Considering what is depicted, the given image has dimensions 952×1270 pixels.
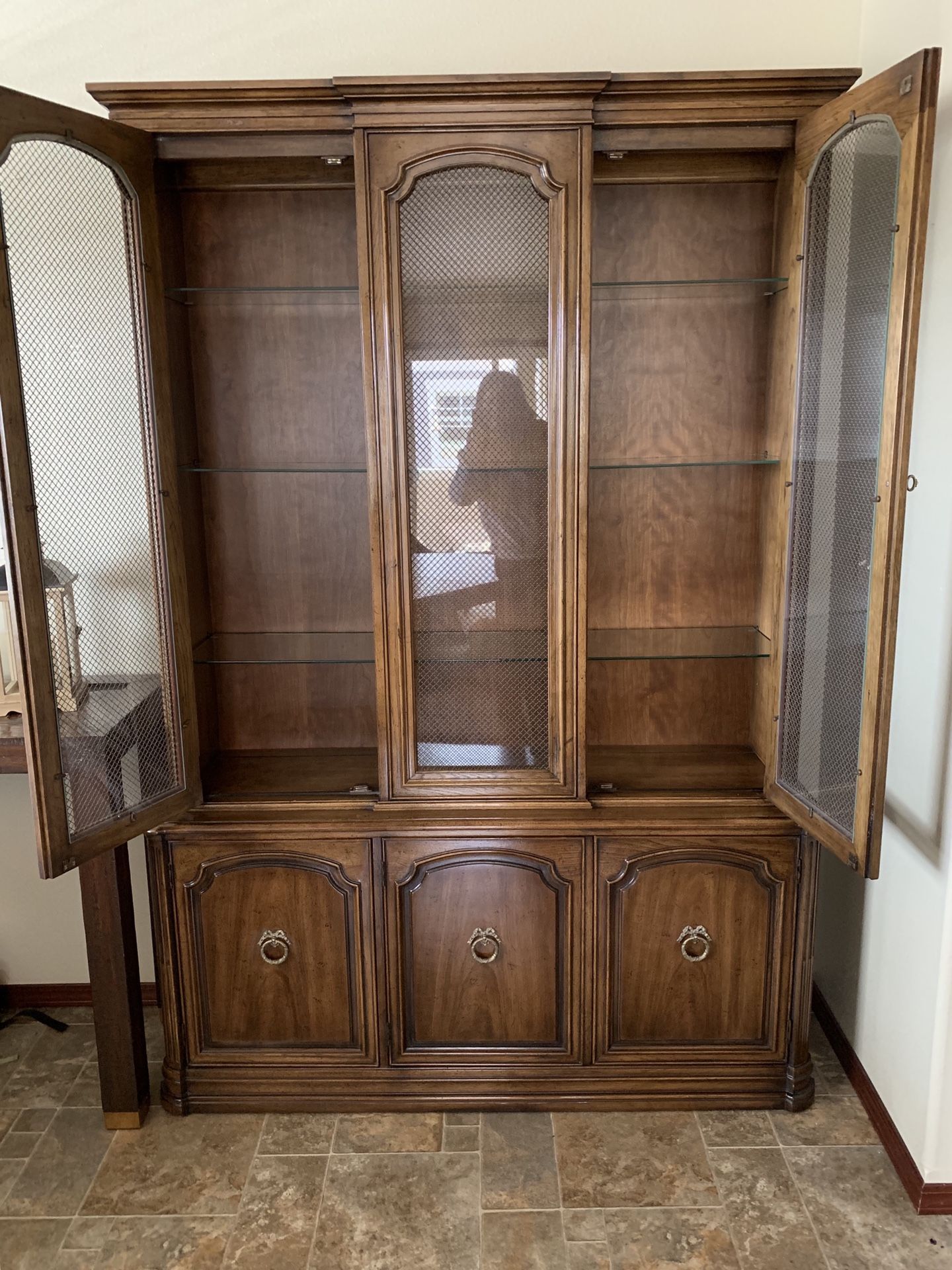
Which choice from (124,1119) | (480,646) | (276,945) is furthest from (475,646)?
(124,1119)

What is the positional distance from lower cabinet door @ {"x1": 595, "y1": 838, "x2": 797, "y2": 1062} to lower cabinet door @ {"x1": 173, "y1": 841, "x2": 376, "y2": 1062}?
0.58 m

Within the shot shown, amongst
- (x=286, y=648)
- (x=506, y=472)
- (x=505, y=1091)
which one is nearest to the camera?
(x=506, y=472)

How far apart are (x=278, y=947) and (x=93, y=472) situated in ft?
3.83

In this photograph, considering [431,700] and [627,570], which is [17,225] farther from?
[627,570]

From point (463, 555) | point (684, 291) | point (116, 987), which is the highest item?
point (684, 291)

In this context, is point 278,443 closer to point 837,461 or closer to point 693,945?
point 837,461

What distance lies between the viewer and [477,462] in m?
2.12

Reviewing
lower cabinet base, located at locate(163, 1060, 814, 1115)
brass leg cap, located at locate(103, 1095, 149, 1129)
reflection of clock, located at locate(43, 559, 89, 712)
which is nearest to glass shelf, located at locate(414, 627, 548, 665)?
reflection of clock, located at locate(43, 559, 89, 712)

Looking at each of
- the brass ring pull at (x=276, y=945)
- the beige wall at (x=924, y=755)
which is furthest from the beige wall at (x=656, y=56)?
the brass ring pull at (x=276, y=945)

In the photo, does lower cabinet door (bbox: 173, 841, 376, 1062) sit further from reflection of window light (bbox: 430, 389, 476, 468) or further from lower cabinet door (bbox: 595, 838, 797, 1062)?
reflection of window light (bbox: 430, 389, 476, 468)

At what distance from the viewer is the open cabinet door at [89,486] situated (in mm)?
1777

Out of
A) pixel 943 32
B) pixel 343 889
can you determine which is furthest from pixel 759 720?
pixel 943 32

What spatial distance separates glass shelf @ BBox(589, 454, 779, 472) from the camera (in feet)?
7.23

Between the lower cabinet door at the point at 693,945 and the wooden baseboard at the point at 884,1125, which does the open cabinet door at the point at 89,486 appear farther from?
the wooden baseboard at the point at 884,1125
